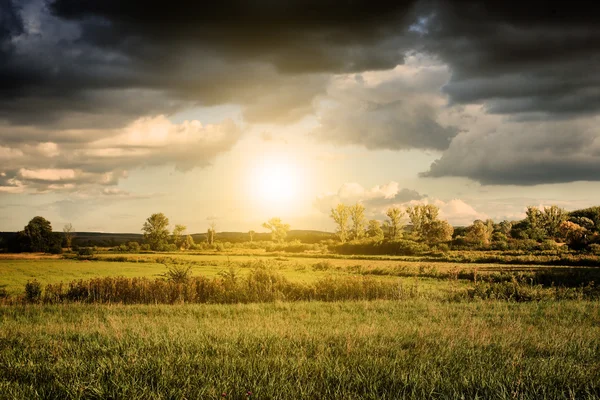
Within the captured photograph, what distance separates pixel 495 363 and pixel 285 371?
3.78 meters

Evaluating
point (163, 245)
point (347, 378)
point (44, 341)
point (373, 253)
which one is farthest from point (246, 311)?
point (163, 245)

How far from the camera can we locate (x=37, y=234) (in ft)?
225

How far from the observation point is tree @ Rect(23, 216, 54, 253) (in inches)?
2650

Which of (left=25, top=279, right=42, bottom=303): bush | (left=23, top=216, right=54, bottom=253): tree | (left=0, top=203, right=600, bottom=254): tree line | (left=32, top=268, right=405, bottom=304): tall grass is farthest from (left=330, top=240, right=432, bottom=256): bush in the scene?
(left=25, top=279, right=42, bottom=303): bush

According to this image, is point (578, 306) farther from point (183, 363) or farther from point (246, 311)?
point (183, 363)

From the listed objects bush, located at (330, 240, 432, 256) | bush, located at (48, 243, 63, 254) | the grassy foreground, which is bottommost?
bush, located at (330, 240, 432, 256)

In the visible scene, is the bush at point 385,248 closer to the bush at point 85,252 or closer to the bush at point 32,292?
the bush at point 85,252

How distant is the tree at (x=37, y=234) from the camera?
221 feet

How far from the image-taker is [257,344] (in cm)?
919

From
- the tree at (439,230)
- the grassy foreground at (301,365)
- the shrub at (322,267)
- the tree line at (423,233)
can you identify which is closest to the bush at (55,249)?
the tree line at (423,233)

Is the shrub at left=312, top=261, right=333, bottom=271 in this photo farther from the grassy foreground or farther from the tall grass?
the grassy foreground

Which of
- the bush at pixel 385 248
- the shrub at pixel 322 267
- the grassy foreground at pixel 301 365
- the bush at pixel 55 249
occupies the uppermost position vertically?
the grassy foreground at pixel 301 365

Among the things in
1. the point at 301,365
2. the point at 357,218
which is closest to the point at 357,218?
the point at 357,218

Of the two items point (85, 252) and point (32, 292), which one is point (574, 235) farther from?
point (85, 252)
